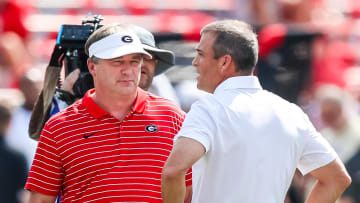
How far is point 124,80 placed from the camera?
316cm

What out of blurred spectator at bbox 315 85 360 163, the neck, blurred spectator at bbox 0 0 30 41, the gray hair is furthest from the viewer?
blurred spectator at bbox 0 0 30 41

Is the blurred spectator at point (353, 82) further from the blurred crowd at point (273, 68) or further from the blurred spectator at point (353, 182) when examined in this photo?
the blurred spectator at point (353, 182)

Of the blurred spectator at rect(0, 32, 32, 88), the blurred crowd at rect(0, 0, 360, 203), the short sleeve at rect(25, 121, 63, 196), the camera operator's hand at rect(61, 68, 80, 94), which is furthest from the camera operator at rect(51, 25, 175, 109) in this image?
the blurred spectator at rect(0, 32, 32, 88)

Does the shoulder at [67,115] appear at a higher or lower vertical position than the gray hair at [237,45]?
lower

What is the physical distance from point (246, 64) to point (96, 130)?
694mm

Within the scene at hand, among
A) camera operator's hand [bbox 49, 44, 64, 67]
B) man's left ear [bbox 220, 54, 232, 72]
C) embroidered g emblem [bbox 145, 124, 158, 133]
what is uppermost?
man's left ear [bbox 220, 54, 232, 72]

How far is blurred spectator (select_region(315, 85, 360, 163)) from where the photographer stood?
244 inches

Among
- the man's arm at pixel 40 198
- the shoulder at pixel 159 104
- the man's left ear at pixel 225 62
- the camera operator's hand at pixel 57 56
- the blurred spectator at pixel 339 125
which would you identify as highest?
the man's left ear at pixel 225 62

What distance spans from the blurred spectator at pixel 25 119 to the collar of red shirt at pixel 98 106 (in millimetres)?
2142

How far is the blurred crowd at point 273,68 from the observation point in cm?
539

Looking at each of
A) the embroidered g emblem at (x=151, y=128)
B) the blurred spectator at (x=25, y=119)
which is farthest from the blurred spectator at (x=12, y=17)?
the embroidered g emblem at (x=151, y=128)

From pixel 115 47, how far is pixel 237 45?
0.53 m

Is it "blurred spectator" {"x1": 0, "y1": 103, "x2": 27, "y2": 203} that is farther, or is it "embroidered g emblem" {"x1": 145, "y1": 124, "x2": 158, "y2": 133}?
"blurred spectator" {"x1": 0, "y1": 103, "x2": 27, "y2": 203}

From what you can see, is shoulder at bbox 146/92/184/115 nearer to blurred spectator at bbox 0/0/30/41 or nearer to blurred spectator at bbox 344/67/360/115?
blurred spectator at bbox 0/0/30/41
